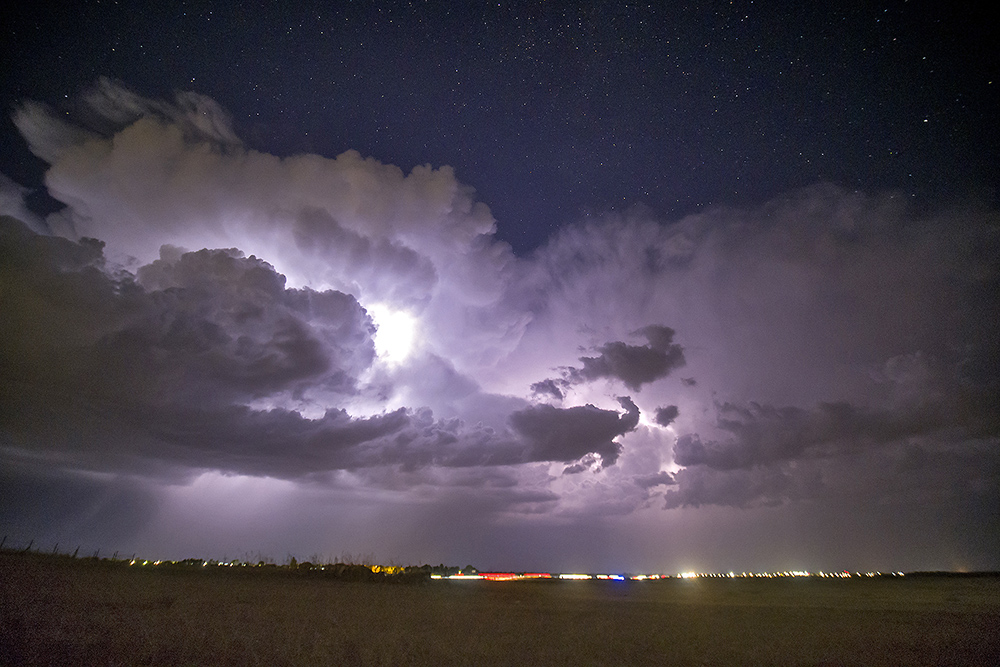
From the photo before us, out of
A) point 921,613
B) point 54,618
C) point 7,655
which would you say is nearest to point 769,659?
point 7,655

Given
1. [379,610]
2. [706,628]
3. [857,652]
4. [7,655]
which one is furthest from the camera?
[379,610]

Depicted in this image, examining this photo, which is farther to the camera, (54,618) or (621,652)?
(621,652)

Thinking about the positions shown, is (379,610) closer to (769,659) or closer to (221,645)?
(221,645)

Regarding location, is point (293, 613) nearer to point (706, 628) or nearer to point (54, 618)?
point (54, 618)

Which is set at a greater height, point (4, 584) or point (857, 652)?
point (4, 584)

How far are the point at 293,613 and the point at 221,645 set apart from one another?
16.2 meters

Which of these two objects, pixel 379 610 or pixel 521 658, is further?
pixel 379 610

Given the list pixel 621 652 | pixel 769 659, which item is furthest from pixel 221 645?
pixel 769 659

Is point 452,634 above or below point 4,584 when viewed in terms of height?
below

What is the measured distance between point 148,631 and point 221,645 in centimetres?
358

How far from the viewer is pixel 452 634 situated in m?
31.6

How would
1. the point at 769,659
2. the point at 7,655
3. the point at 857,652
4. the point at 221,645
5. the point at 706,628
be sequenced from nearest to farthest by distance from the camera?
the point at 7,655 < the point at 221,645 < the point at 769,659 < the point at 857,652 < the point at 706,628

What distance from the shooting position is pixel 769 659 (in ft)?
88.1

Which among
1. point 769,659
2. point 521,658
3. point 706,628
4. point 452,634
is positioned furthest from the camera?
point 706,628
